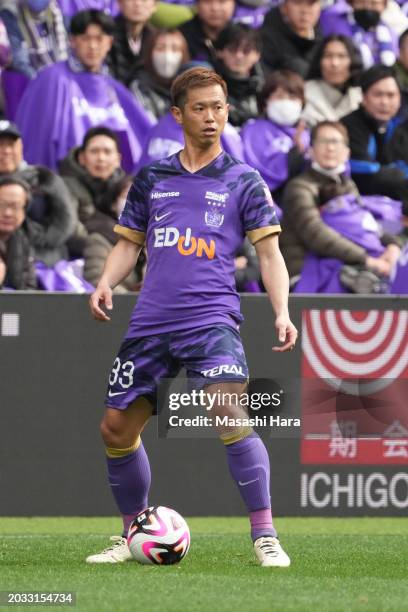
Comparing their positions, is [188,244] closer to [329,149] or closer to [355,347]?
[355,347]

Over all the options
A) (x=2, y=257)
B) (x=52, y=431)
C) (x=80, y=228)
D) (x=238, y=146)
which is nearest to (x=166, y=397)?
(x=52, y=431)

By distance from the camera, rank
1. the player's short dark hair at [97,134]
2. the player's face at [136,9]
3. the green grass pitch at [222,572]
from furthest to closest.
A: the player's face at [136,9] → the player's short dark hair at [97,134] → the green grass pitch at [222,572]

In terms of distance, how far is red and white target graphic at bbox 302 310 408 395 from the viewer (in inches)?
364

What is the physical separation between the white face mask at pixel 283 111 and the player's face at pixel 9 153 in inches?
96.6

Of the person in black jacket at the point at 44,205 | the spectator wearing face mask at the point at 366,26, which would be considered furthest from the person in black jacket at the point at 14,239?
the spectator wearing face mask at the point at 366,26

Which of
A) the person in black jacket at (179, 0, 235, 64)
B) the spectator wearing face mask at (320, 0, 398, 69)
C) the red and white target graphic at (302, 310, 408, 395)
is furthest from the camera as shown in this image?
the spectator wearing face mask at (320, 0, 398, 69)

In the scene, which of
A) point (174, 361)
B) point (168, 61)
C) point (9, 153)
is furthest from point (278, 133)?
point (174, 361)

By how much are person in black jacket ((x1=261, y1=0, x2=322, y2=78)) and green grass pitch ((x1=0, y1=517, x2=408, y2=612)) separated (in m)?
5.78

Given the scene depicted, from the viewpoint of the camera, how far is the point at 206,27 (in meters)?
13.0

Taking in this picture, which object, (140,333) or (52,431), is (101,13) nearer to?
(52,431)

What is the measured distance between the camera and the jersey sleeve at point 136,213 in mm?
6438

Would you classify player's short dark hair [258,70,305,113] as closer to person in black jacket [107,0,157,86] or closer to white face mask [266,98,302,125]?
white face mask [266,98,302,125]

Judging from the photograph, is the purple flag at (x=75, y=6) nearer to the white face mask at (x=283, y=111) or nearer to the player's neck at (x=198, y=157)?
the white face mask at (x=283, y=111)

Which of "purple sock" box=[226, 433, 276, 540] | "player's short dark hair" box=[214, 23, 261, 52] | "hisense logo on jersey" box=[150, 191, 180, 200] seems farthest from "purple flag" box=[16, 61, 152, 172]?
"purple sock" box=[226, 433, 276, 540]
